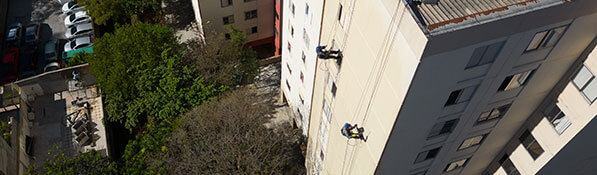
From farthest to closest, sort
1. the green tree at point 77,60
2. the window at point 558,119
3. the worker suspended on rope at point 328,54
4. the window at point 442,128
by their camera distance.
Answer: the green tree at point 77,60
the worker suspended on rope at point 328,54
the window at point 442,128
the window at point 558,119

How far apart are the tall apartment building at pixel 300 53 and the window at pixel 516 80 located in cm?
1055

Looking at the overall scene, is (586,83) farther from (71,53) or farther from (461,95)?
(71,53)

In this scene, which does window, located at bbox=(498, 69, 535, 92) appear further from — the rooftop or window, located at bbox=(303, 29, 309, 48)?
window, located at bbox=(303, 29, 309, 48)

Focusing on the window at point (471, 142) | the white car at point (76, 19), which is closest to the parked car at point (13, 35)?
the white car at point (76, 19)

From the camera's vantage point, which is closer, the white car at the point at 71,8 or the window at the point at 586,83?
the window at the point at 586,83

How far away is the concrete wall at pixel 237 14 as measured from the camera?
131ft

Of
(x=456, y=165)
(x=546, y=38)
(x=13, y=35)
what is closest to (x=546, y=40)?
(x=546, y=38)

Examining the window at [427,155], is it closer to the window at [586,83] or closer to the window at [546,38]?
the window at [586,83]

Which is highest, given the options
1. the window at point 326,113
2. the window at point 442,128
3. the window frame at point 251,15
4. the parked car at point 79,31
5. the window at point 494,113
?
the parked car at point 79,31

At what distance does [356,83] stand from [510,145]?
1033 cm

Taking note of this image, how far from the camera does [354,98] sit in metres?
21.0

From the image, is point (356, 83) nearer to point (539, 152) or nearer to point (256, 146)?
point (539, 152)

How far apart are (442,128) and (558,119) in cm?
527

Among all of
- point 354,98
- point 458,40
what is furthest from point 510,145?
point 458,40
